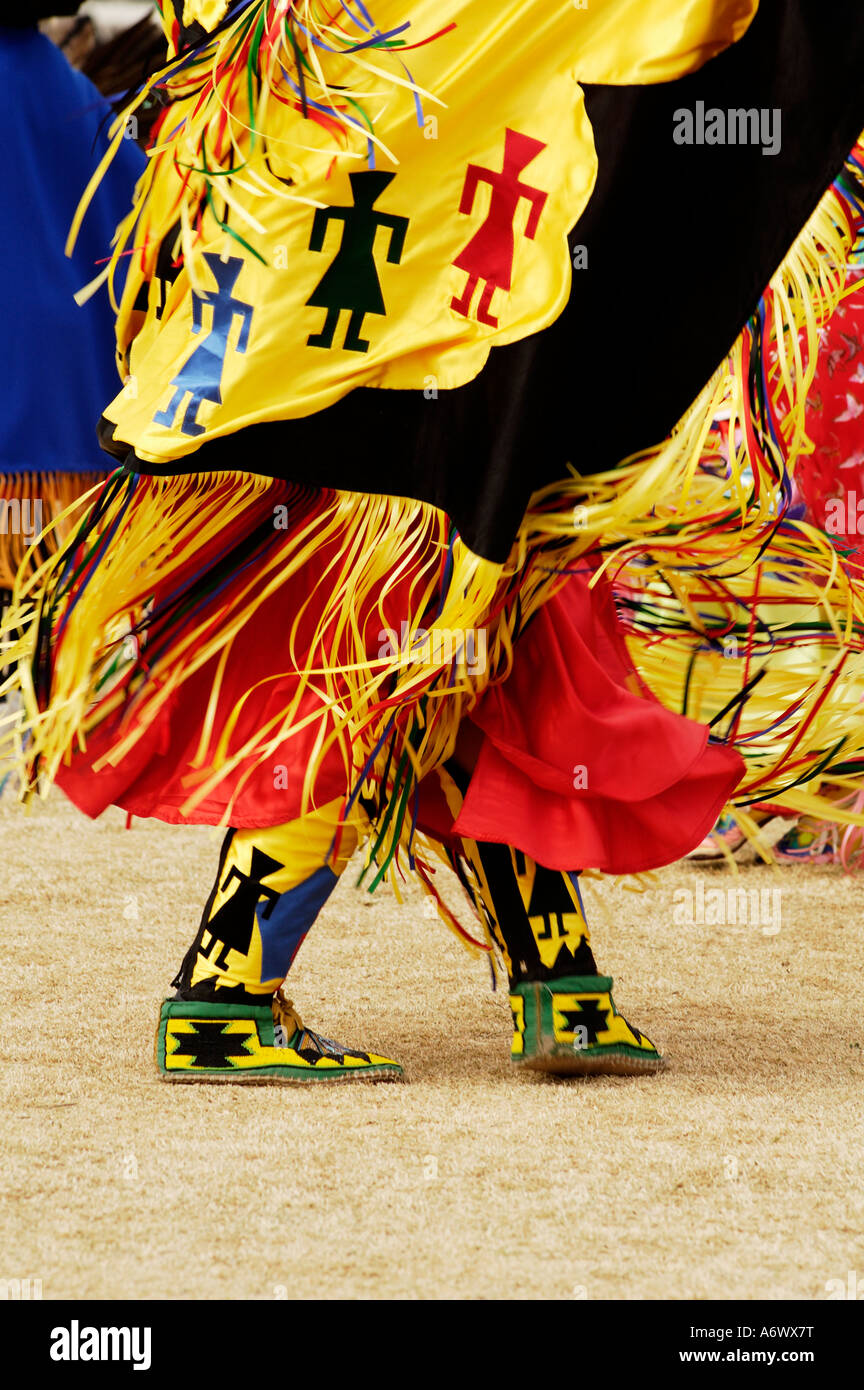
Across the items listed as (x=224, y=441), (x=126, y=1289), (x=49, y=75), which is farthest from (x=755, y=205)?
(x=49, y=75)

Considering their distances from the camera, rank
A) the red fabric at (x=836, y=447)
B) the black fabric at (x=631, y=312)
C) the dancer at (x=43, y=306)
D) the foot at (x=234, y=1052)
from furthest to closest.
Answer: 1. the dancer at (x=43, y=306)
2. the red fabric at (x=836, y=447)
3. the foot at (x=234, y=1052)
4. the black fabric at (x=631, y=312)

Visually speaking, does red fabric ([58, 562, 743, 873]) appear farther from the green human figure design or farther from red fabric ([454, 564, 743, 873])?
the green human figure design

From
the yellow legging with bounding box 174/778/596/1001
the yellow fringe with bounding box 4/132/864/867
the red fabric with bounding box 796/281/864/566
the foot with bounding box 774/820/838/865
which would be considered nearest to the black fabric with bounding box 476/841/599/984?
the yellow legging with bounding box 174/778/596/1001

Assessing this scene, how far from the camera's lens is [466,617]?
137cm

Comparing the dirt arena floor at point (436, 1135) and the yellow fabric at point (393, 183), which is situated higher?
the yellow fabric at point (393, 183)

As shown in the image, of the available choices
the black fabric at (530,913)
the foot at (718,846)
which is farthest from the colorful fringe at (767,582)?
the foot at (718,846)

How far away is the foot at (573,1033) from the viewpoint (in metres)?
1.48

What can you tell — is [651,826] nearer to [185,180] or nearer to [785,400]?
[785,400]

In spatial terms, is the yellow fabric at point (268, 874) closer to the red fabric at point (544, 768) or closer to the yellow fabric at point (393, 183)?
the red fabric at point (544, 768)

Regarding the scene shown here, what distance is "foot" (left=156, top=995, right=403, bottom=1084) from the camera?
1.46 meters

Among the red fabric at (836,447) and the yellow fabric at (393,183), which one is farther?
the red fabric at (836,447)

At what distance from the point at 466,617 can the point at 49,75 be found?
1398mm

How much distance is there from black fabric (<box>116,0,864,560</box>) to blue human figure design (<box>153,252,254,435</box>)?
0.11ft

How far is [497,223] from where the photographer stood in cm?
139
